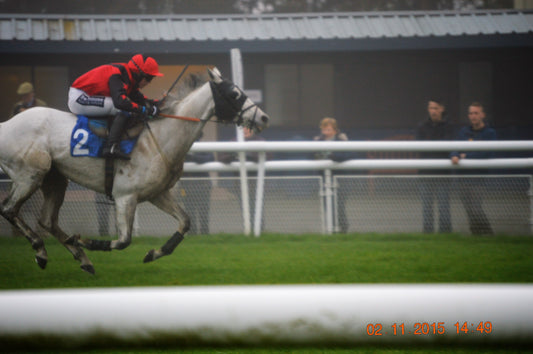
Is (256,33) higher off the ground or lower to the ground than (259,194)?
higher

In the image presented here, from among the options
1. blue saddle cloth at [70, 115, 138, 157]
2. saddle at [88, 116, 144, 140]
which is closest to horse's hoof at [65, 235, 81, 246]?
blue saddle cloth at [70, 115, 138, 157]

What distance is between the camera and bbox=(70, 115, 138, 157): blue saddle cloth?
195 inches

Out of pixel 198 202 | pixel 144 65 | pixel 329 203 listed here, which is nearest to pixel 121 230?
pixel 144 65

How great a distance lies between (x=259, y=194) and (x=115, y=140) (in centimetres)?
247


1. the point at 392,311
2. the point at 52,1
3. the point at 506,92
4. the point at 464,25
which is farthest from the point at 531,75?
the point at 392,311

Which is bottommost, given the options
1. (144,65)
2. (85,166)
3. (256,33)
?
(85,166)

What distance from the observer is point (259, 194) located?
7004mm

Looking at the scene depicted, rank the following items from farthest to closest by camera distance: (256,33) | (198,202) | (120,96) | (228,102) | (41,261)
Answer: (256,33), (198,202), (228,102), (41,261), (120,96)

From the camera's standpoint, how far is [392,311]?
1.10 metres

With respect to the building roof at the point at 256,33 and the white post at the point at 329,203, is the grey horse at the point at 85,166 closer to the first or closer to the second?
the white post at the point at 329,203

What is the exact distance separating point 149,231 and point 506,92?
34.7ft

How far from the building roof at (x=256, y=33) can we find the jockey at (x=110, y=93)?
790 centimetres

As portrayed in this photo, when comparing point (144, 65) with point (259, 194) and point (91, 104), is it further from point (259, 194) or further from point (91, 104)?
point (259, 194)

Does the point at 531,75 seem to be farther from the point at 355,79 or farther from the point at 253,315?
the point at 253,315
